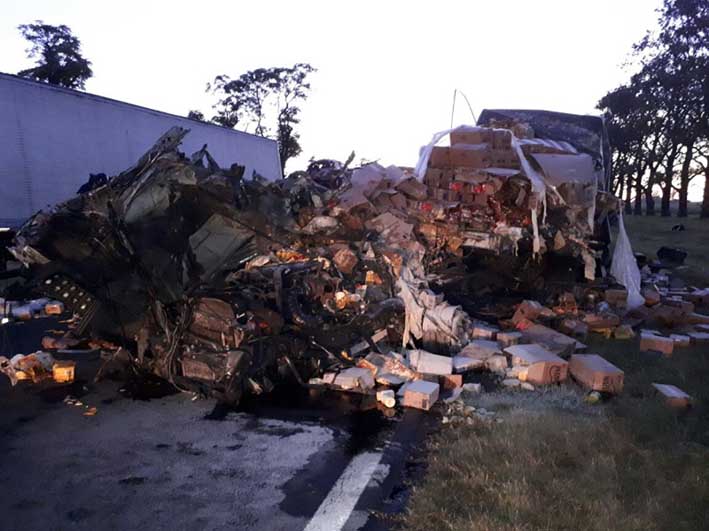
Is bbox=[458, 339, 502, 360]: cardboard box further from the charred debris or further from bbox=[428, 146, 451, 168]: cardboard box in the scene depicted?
bbox=[428, 146, 451, 168]: cardboard box

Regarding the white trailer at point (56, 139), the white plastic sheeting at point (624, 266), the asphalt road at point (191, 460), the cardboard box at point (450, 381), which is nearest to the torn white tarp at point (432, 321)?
the cardboard box at point (450, 381)

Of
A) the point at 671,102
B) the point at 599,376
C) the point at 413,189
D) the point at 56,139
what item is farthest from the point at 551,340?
the point at 671,102

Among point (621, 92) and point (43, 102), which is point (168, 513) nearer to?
point (43, 102)

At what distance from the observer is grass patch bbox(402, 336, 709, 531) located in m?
2.76

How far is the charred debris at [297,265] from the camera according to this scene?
4.75 metres

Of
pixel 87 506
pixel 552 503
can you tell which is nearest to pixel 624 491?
pixel 552 503

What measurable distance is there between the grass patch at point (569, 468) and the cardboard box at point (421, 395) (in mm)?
372

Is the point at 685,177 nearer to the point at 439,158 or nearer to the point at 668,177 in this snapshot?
the point at 668,177

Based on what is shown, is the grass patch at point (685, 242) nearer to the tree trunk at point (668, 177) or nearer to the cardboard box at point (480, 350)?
the tree trunk at point (668, 177)

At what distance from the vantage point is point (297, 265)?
563cm

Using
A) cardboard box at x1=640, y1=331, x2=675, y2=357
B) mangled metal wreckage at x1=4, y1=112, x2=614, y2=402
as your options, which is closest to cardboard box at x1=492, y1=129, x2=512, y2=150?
mangled metal wreckage at x1=4, y1=112, x2=614, y2=402

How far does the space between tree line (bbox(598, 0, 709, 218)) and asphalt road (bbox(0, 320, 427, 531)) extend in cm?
2935

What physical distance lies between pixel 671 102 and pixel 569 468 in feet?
103

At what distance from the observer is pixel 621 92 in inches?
1303
